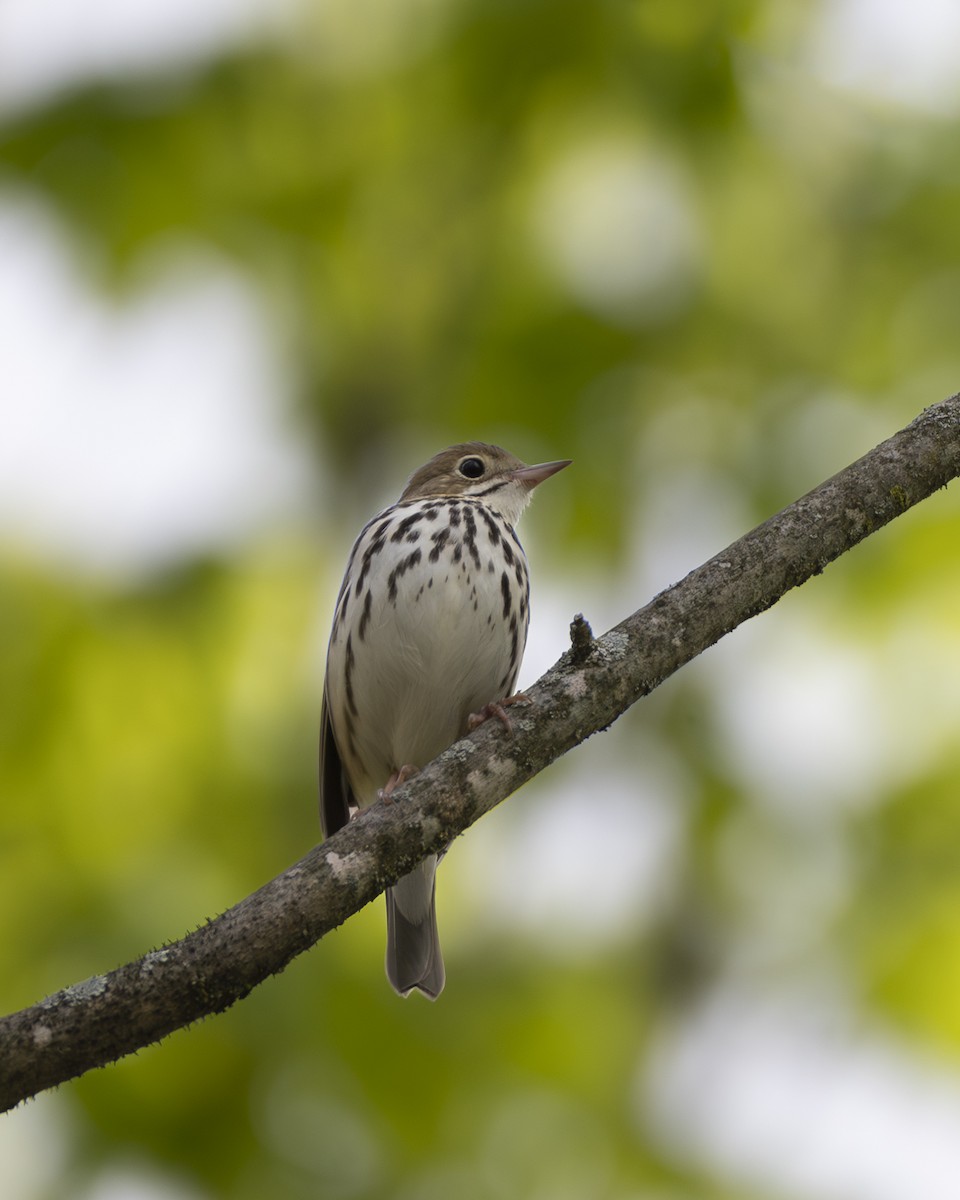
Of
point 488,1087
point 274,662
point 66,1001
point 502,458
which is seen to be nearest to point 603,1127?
point 488,1087

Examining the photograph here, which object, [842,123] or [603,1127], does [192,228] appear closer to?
[842,123]

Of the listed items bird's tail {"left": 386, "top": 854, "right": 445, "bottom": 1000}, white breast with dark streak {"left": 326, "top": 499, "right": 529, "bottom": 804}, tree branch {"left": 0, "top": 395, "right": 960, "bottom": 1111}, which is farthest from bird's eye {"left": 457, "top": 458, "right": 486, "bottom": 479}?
tree branch {"left": 0, "top": 395, "right": 960, "bottom": 1111}

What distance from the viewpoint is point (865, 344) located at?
628cm

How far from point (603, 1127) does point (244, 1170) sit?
4.50 feet

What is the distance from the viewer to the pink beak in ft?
19.1

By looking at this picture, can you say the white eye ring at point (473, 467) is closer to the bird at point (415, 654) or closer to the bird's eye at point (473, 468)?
the bird's eye at point (473, 468)

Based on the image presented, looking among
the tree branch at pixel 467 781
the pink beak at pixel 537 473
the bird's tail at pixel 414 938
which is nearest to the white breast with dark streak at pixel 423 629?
the pink beak at pixel 537 473

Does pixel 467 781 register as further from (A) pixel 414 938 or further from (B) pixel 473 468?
(B) pixel 473 468

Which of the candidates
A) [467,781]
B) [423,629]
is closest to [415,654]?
[423,629]

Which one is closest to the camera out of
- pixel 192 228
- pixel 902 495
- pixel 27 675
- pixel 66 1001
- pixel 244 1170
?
pixel 66 1001

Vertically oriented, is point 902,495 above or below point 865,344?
below

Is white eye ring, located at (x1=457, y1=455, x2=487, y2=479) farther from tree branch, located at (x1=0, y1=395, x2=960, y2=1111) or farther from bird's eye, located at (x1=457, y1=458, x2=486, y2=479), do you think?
tree branch, located at (x1=0, y1=395, x2=960, y2=1111)

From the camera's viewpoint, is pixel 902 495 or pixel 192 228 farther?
pixel 192 228

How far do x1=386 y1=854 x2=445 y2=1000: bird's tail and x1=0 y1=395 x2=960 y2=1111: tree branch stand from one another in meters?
2.05
